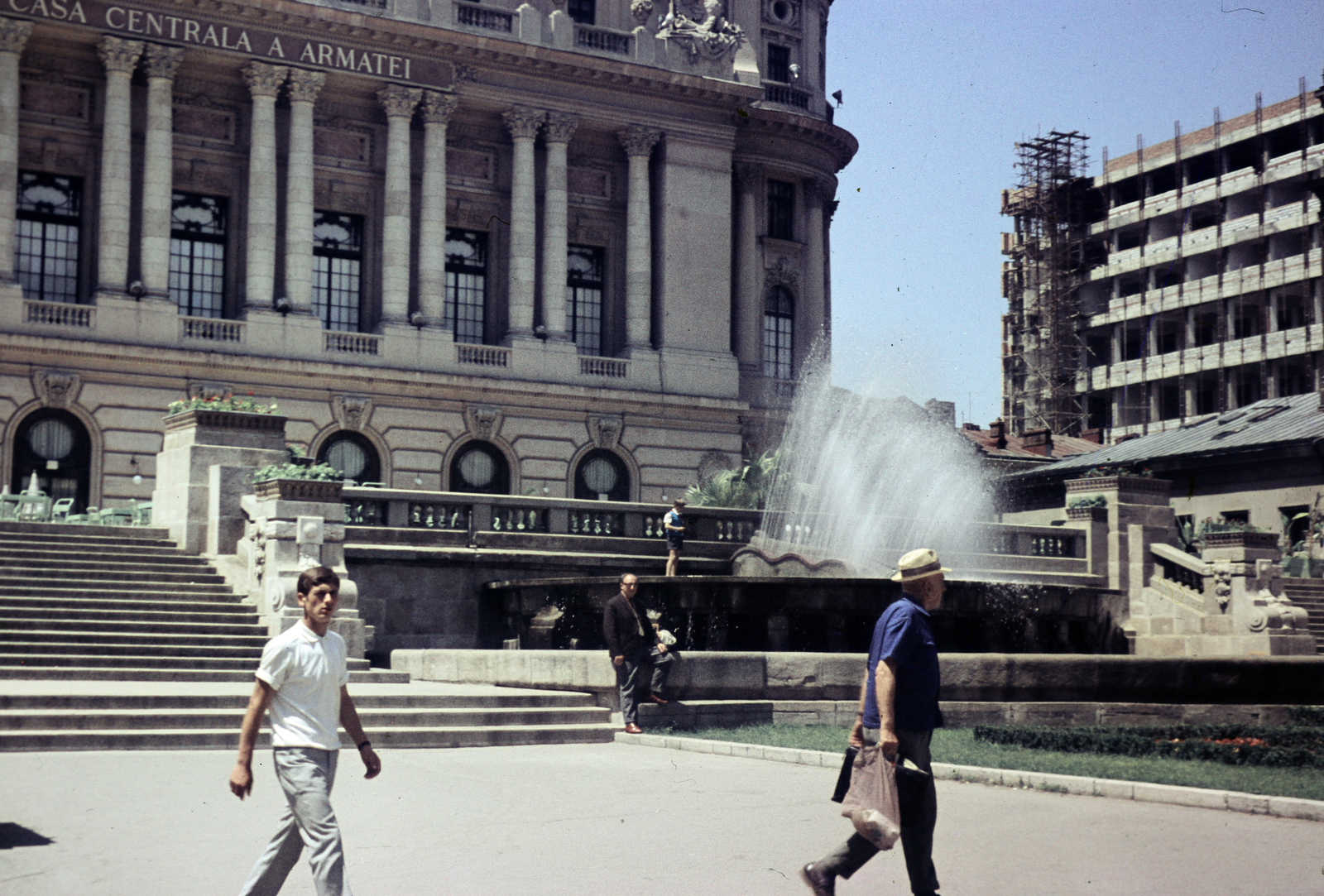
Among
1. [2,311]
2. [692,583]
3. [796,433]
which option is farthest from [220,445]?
[796,433]

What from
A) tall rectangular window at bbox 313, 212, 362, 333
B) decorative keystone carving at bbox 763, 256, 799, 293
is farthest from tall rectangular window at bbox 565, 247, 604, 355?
tall rectangular window at bbox 313, 212, 362, 333

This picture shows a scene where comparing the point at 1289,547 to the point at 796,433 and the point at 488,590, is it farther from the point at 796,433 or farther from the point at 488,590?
the point at 488,590

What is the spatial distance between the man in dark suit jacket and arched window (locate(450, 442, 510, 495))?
27.0 metres

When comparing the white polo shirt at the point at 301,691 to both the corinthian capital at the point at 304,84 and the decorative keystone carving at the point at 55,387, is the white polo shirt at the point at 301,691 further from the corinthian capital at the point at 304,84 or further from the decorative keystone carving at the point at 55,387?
the corinthian capital at the point at 304,84

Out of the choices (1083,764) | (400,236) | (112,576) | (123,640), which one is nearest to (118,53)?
(400,236)

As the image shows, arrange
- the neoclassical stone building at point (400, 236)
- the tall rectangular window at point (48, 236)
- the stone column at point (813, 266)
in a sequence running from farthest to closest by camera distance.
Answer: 1. the stone column at point (813, 266)
2. the tall rectangular window at point (48, 236)
3. the neoclassical stone building at point (400, 236)

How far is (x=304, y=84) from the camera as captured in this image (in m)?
44.0

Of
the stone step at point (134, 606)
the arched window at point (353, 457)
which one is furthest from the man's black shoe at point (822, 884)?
the arched window at point (353, 457)

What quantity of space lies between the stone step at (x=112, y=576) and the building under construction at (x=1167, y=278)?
195 ft

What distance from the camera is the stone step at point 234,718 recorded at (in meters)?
16.0

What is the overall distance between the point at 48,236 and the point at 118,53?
545cm

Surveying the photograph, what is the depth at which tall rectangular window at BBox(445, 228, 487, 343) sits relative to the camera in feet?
157

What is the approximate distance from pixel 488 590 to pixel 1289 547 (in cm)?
2513

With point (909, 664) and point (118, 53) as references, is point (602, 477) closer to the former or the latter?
point (118, 53)
